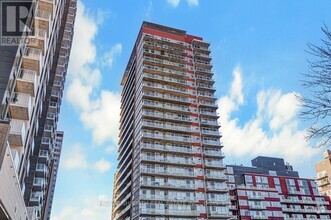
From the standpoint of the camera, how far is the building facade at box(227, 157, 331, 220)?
70.1m

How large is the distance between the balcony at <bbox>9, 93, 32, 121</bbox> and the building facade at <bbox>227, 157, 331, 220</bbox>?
2308 inches

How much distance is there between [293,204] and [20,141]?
7604 cm

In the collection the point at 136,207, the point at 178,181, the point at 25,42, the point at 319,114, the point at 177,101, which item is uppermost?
the point at 177,101

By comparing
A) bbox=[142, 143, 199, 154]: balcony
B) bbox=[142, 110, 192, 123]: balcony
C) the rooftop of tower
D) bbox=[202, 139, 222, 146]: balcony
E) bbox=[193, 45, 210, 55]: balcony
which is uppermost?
the rooftop of tower

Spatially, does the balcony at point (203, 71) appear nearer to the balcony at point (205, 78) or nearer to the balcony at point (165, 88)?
the balcony at point (205, 78)

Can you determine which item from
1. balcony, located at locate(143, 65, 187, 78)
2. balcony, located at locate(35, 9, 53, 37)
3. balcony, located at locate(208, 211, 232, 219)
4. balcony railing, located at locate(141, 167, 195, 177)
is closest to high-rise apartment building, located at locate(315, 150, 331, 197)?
balcony, located at locate(208, 211, 232, 219)

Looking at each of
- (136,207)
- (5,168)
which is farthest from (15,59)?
(136,207)

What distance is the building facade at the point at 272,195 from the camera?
7012cm

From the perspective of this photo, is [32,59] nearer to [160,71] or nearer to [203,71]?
[160,71]

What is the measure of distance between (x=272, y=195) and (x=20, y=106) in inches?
2695

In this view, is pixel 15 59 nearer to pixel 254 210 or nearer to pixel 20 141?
pixel 20 141

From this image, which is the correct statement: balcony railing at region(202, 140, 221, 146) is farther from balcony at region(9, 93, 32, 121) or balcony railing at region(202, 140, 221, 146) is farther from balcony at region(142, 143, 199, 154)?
balcony at region(9, 93, 32, 121)

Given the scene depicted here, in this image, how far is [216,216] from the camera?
5434 centimetres

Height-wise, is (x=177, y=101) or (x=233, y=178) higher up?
(x=177, y=101)
